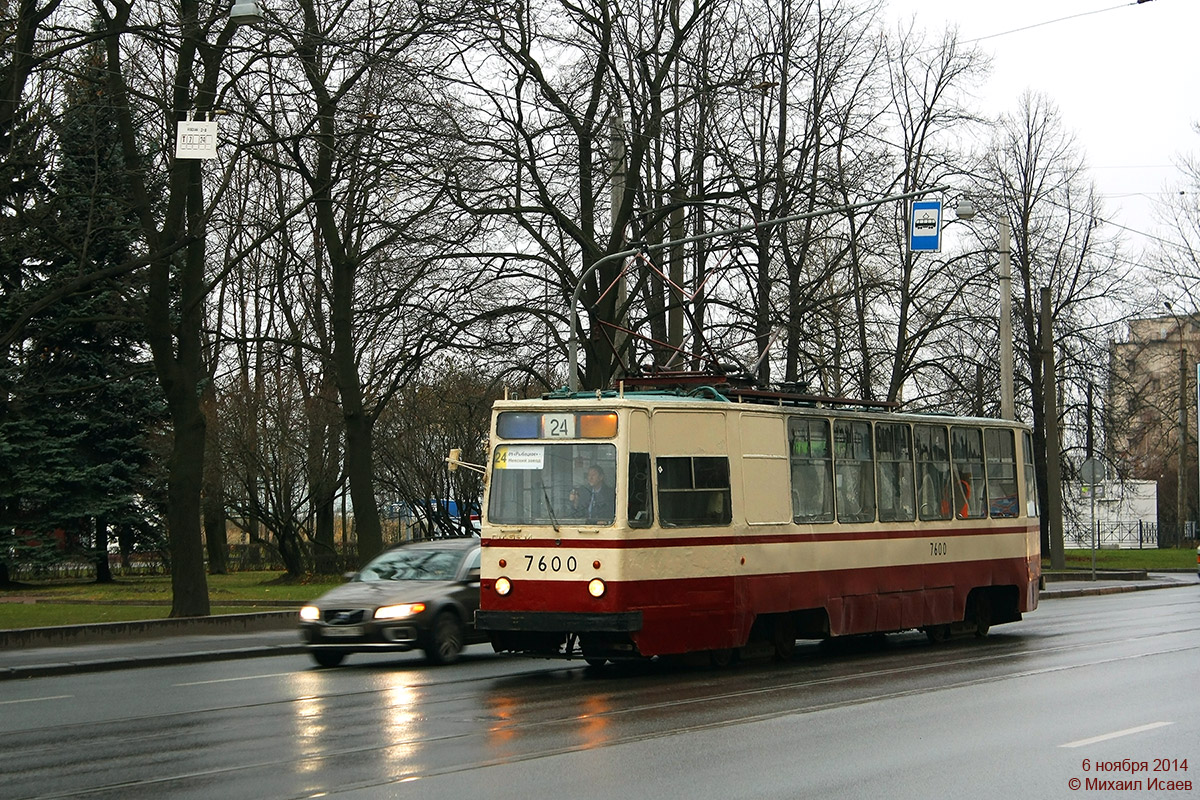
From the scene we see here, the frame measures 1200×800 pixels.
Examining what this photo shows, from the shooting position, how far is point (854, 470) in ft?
60.6

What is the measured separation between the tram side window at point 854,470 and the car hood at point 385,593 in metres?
5.06

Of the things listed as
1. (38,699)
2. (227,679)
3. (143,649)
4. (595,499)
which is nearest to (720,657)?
(595,499)

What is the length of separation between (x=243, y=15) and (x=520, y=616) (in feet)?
29.4

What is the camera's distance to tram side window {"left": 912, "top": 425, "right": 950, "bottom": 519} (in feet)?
64.5

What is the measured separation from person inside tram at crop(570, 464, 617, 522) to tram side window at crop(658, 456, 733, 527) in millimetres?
629

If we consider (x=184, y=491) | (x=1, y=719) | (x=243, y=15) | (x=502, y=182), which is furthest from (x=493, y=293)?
(x=1, y=719)

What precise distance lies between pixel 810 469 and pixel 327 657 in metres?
6.57

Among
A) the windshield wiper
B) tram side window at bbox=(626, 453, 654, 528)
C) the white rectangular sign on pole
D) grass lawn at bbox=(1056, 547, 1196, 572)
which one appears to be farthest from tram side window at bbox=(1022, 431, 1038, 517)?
grass lawn at bbox=(1056, 547, 1196, 572)

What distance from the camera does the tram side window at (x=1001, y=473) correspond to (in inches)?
836

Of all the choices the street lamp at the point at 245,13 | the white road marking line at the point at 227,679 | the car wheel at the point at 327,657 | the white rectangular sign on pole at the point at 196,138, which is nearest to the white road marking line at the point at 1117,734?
the white road marking line at the point at 227,679

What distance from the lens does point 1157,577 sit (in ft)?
144

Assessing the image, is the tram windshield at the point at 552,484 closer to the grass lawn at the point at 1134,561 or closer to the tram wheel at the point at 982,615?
the tram wheel at the point at 982,615

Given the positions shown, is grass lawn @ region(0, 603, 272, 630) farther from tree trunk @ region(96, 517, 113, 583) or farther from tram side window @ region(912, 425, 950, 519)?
tram side window @ region(912, 425, 950, 519)

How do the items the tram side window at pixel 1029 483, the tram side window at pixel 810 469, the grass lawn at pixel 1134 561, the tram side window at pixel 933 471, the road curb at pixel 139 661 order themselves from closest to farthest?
the tram side window at pixel 810 469 → the road curb at pixel 139 661 → the tram side window at pixel 933 471 → the tram side window at pixel 1029 483 → the grass lawn at pixel 1134 561
